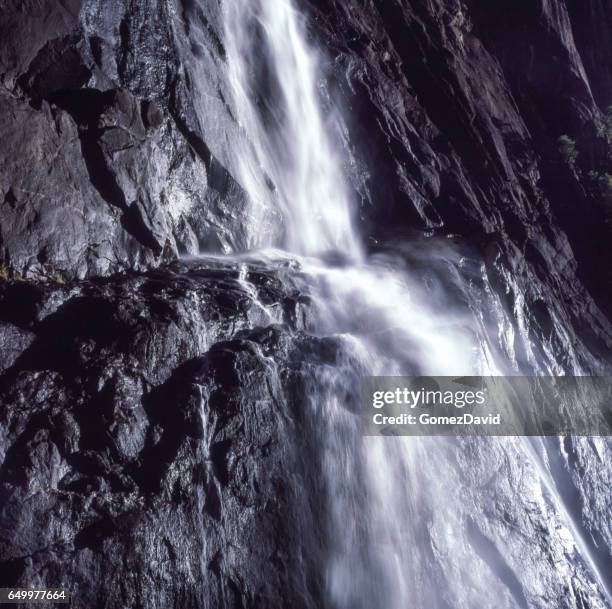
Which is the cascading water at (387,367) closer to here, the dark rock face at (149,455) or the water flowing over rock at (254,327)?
the water flowing over rock at (254,327)

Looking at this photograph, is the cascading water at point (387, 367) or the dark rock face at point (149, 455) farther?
the cascading water at point (387, 367)

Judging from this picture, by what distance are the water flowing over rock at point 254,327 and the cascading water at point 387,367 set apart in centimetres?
4

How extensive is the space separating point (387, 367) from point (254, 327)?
1937mm

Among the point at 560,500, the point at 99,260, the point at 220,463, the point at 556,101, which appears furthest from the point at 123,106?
the point at 556,101

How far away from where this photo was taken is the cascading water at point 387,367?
22.4 ft

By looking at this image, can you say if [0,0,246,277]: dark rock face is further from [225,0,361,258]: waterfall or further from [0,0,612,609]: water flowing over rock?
[225,0,361,258]: waterfall

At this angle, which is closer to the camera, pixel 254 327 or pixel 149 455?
pixel 149 455

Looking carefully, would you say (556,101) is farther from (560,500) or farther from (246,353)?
(246,353)

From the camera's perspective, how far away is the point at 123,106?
8.35 m

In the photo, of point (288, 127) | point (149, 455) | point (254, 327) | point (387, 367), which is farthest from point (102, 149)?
point (288, 127)

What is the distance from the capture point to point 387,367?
27.1 feet

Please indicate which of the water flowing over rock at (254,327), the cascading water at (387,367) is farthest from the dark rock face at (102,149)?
the cascading water at (387,367)

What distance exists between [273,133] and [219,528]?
8.34 meters

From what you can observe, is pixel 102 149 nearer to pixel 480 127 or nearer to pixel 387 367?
pixel 387 367
